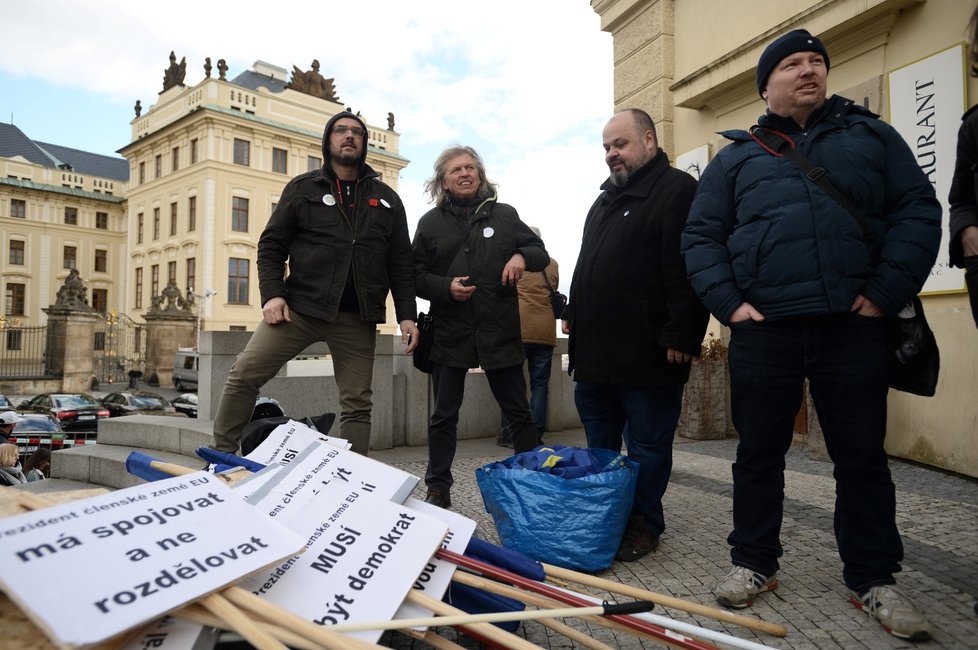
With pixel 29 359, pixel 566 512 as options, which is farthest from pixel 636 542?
pixel 29 359

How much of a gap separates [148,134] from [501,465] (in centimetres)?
4923

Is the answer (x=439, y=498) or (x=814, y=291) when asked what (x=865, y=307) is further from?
(x=439, y=498)

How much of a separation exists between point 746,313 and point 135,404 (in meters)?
19.8

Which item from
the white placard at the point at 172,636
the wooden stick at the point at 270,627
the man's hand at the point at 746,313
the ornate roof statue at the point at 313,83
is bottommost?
the white placard at the point at 172,636

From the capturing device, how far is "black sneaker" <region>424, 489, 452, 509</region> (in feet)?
12.1

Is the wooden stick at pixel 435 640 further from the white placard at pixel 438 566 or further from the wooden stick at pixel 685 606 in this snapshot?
the wooden stick at pixel 685 606

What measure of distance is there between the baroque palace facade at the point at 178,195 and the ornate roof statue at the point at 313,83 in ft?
0.23

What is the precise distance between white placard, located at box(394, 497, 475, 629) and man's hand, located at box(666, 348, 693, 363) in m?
1.26

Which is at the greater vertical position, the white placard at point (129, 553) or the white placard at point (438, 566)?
the white placard at point (129, 553)

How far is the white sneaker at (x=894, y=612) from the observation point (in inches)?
84.4

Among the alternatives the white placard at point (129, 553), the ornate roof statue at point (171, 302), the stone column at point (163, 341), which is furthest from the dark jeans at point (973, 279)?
the ornate roof statue at point (171, 302)

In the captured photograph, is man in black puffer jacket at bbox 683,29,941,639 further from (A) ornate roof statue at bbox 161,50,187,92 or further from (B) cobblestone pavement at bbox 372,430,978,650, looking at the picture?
(A) ornate roof statue at bbox 161,50,187,92

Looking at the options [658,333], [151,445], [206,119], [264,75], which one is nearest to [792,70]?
[658,333]

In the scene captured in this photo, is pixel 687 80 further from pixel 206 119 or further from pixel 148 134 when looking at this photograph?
pixel 148 134
